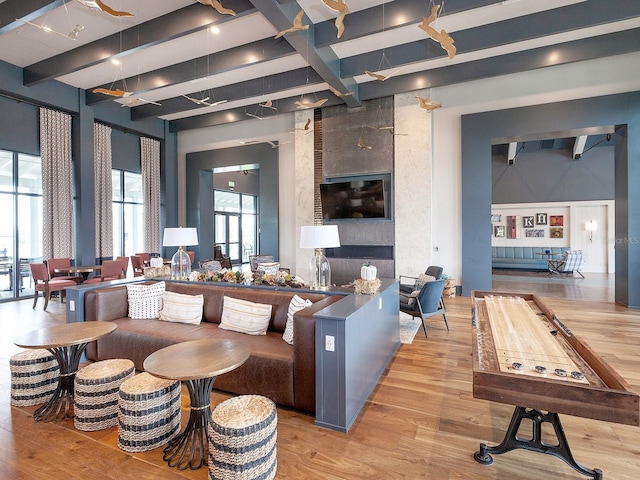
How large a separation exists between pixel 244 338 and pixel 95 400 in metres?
1.14

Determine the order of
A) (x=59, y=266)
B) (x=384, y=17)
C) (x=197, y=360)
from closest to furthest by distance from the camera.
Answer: (x=197, y=360) → (x=384, y=17) → (x=59, y=266)

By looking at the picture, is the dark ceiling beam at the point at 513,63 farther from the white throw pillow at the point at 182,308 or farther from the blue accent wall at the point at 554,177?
the blue accent wall at the point at 554,177

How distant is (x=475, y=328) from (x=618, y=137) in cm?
619

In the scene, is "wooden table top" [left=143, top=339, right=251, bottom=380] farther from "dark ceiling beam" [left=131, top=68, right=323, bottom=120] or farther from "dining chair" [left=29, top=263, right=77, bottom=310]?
"dark ceiling beam" [left=131, top=68, right=323, bottom=120]

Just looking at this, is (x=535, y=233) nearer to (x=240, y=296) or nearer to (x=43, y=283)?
(x=240, y=296)


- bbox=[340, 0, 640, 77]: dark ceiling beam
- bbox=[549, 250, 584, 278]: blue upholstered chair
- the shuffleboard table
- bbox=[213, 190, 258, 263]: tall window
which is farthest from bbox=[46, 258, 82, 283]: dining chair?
bbox=[549, 250, 584, 278]: blue upholstered chair

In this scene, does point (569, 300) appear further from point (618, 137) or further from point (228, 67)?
point (228, 67)

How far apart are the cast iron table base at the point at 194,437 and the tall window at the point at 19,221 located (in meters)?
7.30

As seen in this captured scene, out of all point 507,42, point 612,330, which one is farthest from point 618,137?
point 612,330

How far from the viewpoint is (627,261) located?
18.5 ft

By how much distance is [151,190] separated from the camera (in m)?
9.44

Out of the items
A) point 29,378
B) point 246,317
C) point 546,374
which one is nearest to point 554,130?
point 546,374

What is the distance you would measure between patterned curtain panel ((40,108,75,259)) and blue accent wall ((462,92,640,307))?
868cm

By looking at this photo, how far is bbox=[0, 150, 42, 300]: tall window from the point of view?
22.2ft
